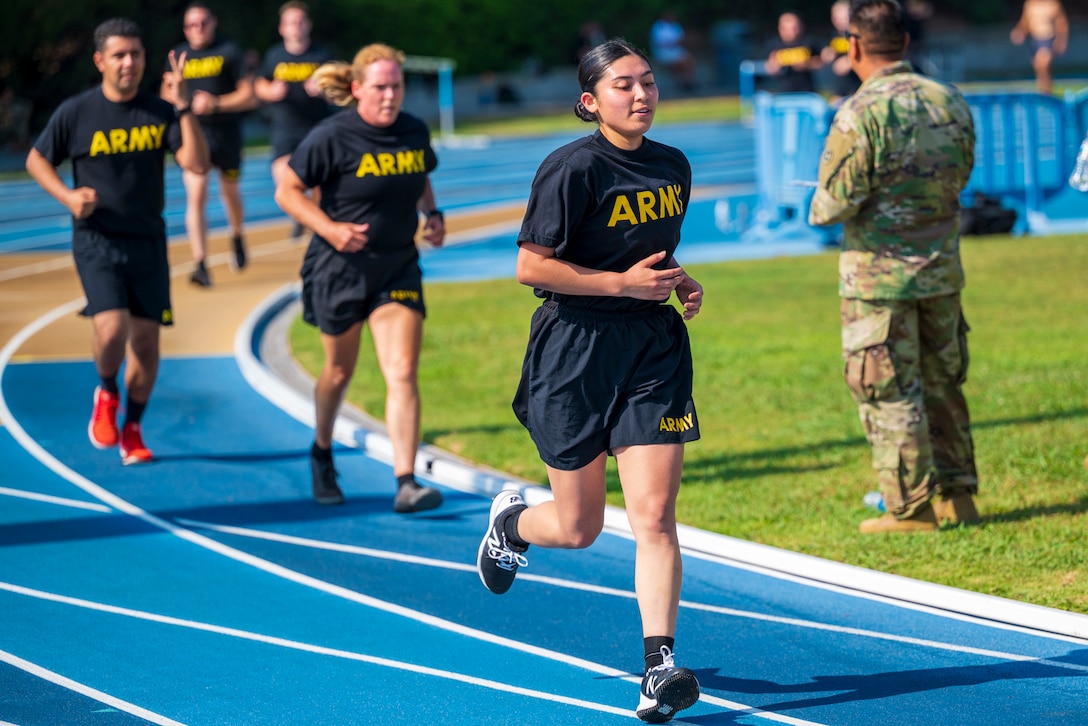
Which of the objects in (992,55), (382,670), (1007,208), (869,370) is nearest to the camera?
(382,670)

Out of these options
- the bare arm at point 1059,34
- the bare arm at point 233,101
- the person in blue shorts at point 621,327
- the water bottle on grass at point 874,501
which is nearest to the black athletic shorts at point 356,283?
the water bottle on grass at point 874,501

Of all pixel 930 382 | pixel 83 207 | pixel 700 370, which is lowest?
pixel 700 370

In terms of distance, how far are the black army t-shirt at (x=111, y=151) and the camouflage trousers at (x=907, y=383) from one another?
13.0 feet

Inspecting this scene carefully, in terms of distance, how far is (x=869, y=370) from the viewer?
21.5 ft

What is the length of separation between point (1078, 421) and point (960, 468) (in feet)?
7.01

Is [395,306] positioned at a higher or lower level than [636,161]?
lower

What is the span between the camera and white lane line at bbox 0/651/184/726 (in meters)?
4.99

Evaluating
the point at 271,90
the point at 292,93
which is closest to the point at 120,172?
the point at 271,90

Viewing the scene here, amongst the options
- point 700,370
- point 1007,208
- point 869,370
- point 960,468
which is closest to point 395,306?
point 869,370

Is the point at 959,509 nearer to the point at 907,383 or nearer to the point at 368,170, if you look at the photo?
the point at 907,383

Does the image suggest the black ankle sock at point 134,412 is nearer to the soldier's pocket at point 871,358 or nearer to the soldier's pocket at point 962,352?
the soldier's pocket at point 871,358

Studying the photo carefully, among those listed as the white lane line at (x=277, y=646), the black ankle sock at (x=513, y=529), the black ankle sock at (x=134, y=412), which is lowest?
the white lane line at (x=277, y=646)

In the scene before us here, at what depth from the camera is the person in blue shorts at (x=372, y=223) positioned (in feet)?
23.9

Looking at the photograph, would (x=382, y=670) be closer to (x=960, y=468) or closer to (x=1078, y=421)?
(x=960, y=468)
